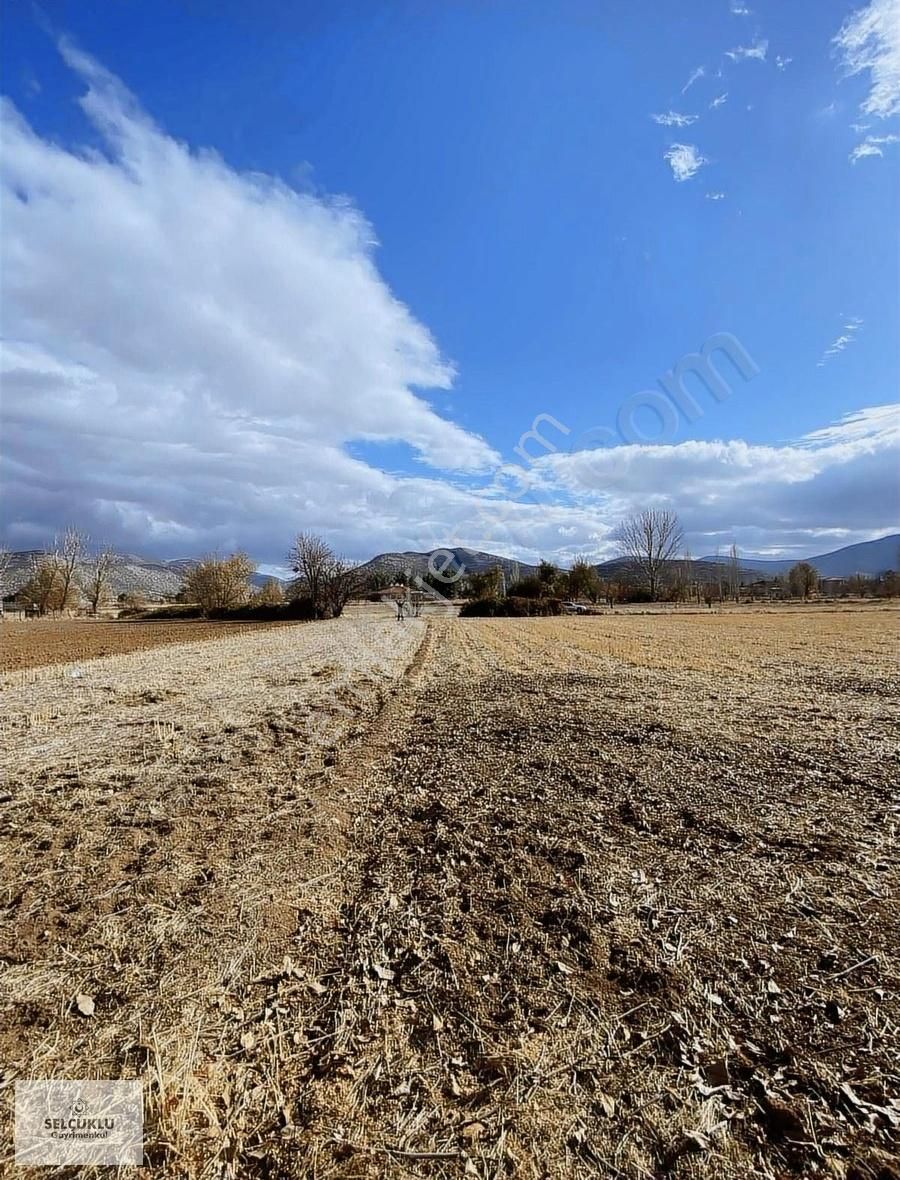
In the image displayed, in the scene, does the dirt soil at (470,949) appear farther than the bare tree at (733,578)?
No

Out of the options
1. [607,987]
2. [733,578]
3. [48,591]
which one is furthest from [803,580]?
[48,591]

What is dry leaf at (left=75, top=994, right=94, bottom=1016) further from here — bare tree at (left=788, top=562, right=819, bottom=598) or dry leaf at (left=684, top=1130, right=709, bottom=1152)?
bare tree at (left=788, top=562, right=819, bottom=598)

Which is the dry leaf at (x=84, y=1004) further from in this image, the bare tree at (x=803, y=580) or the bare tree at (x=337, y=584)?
the bare tree at (x=803, y=580)

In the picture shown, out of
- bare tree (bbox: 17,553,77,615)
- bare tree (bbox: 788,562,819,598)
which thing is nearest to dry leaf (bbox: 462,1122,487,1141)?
bare tree (bbox: 17,553,77,615)

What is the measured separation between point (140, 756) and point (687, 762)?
23.0 ft

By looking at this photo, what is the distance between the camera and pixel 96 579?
240ft

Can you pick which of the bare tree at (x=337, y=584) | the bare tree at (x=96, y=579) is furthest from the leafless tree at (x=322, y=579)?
the bare tree at (x=96, y=579)

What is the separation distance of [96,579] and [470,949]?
8589cm

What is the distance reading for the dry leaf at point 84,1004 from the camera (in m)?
2.65

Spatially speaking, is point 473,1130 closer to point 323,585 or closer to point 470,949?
point 470,949

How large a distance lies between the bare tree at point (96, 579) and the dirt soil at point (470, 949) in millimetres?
78518

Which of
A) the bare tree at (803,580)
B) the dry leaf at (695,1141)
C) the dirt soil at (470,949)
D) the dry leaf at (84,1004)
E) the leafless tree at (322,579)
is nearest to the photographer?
the dry leaf at (695,1141)

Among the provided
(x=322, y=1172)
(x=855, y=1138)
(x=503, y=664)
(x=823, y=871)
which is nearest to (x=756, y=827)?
(x=823, y=871)

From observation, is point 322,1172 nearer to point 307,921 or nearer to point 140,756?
point 307,921
